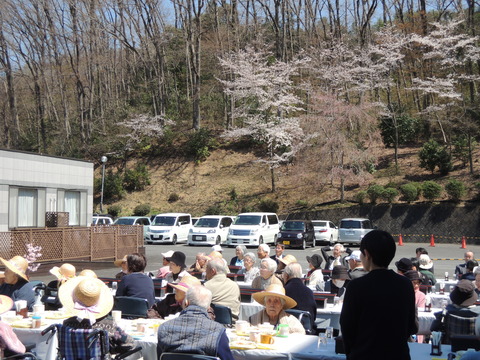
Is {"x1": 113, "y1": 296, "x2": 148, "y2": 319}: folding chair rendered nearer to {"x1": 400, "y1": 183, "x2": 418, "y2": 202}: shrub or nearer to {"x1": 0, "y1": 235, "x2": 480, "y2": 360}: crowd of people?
{"x1": 0, "y1": 235, "x2": 480, "y2": 360}: crowd of people

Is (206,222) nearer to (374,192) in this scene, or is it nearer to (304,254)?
(304,254)

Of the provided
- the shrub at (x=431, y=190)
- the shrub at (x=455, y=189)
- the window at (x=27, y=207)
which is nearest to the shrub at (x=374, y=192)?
the shrub at (x=431, y=190)

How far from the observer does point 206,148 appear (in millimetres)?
51438

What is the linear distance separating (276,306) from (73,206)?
22.9 meters

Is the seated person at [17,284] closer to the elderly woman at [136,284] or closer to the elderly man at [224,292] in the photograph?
the elderly woman at [136,284]

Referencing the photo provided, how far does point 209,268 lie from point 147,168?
146ft

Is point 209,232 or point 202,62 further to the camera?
point 202,62

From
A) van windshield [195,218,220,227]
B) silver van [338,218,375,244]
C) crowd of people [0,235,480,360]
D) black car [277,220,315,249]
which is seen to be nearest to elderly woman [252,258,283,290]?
crowd of people [0,235,480,360]

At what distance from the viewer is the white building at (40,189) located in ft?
81.6

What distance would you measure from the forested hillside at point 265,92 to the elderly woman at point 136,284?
32702 millimetres

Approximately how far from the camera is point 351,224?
33.5m

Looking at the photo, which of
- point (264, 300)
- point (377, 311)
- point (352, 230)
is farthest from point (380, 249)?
point (352, 230)

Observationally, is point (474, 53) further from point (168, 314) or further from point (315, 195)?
point (168, 314)

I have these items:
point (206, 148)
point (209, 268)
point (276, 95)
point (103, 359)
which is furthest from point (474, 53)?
point (103, 359)
